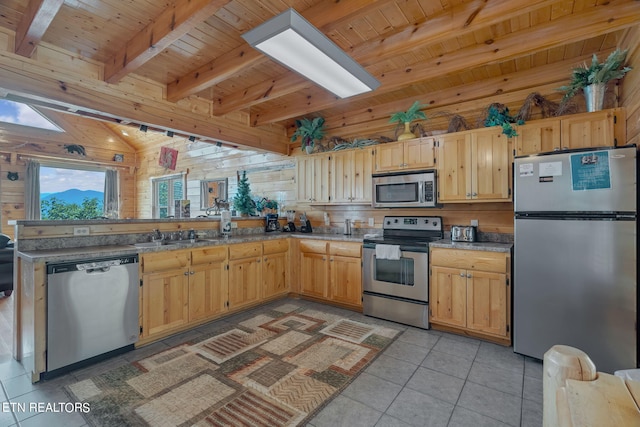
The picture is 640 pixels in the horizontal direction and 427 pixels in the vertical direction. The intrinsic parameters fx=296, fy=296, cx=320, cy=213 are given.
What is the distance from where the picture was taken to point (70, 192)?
7523 millimetres

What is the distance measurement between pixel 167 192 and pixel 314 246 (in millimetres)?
5411

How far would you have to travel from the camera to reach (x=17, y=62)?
2537mm

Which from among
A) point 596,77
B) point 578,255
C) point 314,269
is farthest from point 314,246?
point 596,77

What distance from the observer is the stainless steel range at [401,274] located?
130 inches

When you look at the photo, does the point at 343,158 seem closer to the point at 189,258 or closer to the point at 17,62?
the point at 189,258

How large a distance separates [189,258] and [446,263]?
9.02 feet

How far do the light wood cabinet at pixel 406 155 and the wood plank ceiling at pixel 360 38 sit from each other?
25.2 inches

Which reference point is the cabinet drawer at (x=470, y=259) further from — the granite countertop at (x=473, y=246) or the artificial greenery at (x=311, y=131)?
the artificial greenery at (x=311, y=131)

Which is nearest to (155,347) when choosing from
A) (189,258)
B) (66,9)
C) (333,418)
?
(189,258)

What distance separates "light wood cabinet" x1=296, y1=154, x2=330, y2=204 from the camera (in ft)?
14.8

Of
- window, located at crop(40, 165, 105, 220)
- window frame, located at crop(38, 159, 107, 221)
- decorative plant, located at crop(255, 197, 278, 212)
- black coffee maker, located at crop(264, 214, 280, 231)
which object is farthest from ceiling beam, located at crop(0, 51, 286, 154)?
window frame, located at crop(38, 159, 107, 221)

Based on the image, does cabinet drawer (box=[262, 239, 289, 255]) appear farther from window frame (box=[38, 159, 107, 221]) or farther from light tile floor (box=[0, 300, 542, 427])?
window frame (box=[38, 159, 107, 221])

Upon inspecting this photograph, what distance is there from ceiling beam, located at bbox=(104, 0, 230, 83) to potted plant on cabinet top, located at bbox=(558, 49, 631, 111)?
10.2ft

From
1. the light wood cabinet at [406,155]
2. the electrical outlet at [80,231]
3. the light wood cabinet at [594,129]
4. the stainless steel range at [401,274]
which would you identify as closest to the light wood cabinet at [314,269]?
the stainless steel range at [401,274]
